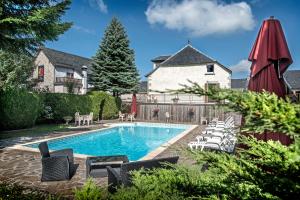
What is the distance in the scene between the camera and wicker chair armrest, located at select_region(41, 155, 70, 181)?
6297 mm

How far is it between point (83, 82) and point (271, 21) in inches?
1528

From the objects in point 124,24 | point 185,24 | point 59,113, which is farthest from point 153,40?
point 59,113

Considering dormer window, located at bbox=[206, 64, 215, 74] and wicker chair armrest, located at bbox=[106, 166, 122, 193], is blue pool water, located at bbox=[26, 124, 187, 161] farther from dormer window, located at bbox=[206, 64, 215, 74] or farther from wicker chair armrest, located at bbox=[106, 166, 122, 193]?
dormer window, located at bbox=[206, 64, 215, 74]

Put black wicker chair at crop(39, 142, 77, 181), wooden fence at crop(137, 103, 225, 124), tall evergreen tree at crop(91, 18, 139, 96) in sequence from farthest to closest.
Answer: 1. tall evergreen tree at crop(91, 18, 139, 96)
2. wooden fence at crop(137, 103, 225, 124)
3. black wicker chair at crop(39, 142, 77, 181)

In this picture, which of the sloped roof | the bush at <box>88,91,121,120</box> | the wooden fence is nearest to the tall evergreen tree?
the bush at <box>88,91,121,120</box>

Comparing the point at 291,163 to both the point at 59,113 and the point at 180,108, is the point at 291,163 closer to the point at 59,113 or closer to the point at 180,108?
the point at 59,113

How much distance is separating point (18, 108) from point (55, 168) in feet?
37.0

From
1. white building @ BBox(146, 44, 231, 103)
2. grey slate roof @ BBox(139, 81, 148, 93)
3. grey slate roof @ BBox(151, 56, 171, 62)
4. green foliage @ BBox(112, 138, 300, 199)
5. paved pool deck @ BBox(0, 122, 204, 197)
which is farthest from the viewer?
grey slate roof @ BBox(139, 81, 148, 93)

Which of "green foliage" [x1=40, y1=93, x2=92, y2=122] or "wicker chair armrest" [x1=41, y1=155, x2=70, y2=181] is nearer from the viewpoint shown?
"wicker chair armrest" [x1=41, y1=155, x2=70, y2=181]

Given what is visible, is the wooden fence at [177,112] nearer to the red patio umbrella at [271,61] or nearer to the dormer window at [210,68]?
the dormer window at [210,68]

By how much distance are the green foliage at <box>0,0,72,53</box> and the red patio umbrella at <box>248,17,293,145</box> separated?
9.91 meters

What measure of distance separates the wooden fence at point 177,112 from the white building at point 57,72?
48.2 ft

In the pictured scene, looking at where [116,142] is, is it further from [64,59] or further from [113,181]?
[64,59]

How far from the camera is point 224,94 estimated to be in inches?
40.9
